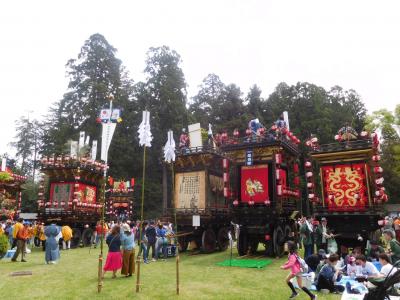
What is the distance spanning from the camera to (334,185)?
15.7 m

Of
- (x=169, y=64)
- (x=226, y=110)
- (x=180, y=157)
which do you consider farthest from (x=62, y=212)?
(x=226, y=110)

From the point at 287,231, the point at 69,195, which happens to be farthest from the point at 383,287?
the point at 69,195

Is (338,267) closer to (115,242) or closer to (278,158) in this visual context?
(115,242)

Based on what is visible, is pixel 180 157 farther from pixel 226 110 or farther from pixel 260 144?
pixel 226 110

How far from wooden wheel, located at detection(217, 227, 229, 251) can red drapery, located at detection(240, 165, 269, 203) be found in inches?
125

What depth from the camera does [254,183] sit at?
18.0 meters

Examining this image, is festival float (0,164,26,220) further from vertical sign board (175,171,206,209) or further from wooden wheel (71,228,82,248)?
vertical sign board (175,171,206,209)

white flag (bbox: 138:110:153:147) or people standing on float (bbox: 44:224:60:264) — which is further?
people standing on float (bbox: 44:224:60:264)

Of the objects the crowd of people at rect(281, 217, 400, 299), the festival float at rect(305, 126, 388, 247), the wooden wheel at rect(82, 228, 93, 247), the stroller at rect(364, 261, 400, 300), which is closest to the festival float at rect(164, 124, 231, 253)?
the festival float at rect(305, 126, 388, 247)

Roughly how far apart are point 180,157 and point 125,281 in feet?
33.2

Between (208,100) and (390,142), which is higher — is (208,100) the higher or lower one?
the higher one

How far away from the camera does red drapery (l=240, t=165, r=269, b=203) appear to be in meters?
17.7

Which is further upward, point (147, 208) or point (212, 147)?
→ point (212, 147)

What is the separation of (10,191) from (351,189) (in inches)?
1152
